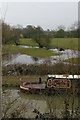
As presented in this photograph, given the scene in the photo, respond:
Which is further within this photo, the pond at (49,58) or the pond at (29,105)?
the pond at (49,58)

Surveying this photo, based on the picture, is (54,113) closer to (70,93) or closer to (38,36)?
(70,93)

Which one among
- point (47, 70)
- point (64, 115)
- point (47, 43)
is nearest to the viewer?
point (64, 115)

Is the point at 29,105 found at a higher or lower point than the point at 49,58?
lower

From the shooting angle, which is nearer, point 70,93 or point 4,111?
point 4,111

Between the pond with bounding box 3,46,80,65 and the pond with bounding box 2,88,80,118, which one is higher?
the pond with bounding box 3,46,80,65

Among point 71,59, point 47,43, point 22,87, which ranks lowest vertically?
point 22,87

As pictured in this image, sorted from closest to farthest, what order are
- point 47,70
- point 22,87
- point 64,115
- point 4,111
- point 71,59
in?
point 4,111 < point 64,115 < point 71,59 < point 22,87 < point 47,70

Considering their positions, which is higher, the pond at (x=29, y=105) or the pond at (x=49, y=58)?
the pond at (x=49, y=58)

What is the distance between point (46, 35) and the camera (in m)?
10.7

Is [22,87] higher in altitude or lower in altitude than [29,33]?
lower

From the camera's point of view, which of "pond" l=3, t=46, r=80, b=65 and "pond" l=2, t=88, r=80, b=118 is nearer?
"pond" l=2, t=88, r=80, b=118

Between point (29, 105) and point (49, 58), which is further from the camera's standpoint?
point (49, 58)

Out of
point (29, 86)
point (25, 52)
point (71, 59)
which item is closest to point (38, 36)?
point (25, 52)

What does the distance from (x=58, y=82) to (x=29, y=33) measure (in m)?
6.85
